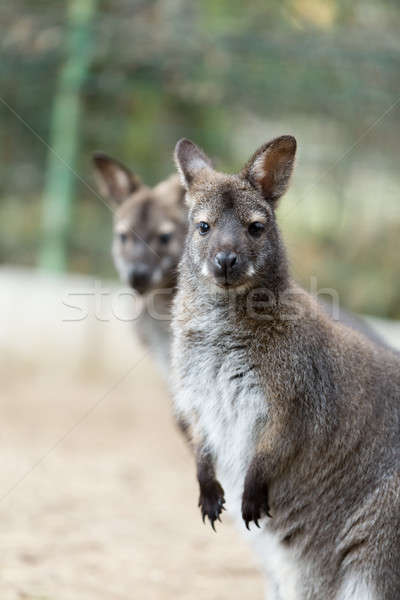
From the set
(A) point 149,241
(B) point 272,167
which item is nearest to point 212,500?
(B) point 272,167

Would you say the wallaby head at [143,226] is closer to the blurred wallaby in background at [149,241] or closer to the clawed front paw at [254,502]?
the blurred wallaby in background at [149,241]

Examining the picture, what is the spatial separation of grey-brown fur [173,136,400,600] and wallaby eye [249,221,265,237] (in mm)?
22

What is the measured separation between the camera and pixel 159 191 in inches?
253

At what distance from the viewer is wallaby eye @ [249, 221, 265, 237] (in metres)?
3.66

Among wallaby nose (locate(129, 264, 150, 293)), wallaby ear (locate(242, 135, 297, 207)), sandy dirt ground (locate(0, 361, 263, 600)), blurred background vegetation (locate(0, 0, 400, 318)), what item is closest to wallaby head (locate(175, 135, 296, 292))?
wallaby ear (locate(242, 135, 297, 207))

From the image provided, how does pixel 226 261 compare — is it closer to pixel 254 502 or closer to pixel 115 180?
pixel 254 502

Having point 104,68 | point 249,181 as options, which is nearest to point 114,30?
point 104,68

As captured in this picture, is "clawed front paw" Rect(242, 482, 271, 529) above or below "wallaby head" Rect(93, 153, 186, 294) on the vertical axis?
below

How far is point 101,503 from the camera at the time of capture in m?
5.83

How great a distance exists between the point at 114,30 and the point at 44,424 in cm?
393

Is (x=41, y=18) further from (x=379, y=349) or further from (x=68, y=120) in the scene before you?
(x=379, y=349)

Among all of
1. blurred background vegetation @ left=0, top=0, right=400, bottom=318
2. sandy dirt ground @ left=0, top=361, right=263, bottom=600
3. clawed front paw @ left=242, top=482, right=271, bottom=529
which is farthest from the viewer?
blurred background vegetation @ left=0, top=0, right=400, bottom=318

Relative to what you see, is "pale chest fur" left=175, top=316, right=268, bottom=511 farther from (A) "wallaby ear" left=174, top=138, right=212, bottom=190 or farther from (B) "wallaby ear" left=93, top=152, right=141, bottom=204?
(B) "wallaby ear" left=93, top=152, right=141, bottom=204

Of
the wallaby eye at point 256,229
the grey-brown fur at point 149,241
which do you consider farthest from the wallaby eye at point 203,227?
the grey-brown fur at point 149,241
